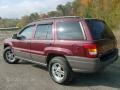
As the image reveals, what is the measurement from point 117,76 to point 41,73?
246 cm

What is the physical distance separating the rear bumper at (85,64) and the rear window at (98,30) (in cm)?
61

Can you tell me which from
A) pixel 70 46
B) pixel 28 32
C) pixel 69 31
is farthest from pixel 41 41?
pixel 70 46

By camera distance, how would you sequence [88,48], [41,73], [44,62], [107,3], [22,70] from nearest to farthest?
[88,48]
[44,62]
[41,73]
[22,70]
[107,3]

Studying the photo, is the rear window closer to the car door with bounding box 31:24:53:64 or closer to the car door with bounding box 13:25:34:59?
the car door with bounding box 31:24:53:64

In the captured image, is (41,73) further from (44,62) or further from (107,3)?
(107,3)

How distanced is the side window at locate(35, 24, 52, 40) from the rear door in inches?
51.0

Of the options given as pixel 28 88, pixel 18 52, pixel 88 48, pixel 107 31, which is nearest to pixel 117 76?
pixel 107 31

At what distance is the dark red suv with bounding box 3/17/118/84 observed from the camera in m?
5.83

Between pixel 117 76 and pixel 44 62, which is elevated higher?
pixel 44 62

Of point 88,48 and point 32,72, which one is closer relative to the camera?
point 88,48

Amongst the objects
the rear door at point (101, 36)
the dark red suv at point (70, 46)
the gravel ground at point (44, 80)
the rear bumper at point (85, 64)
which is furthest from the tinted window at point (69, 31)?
the gravel ground at point (44, 80)

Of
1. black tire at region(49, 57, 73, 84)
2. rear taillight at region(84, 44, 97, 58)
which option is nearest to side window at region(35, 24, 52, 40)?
black tire at region(49, 57, 73, 84)

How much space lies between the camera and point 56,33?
21.5 ft

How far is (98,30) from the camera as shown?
6246 mm
